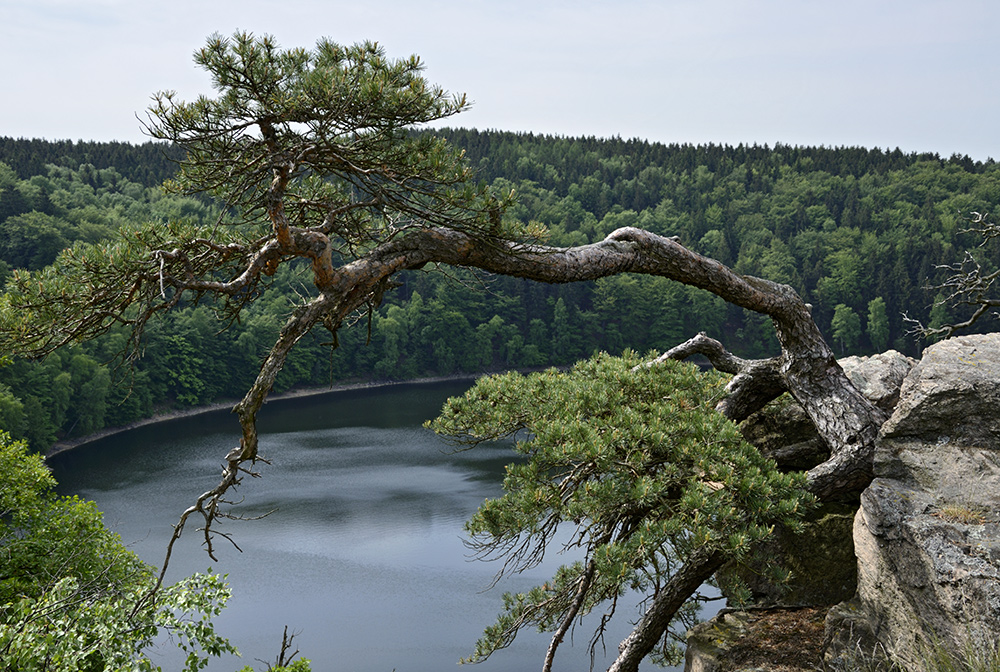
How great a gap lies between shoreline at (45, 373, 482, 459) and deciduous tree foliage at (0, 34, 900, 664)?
2297 centimetres

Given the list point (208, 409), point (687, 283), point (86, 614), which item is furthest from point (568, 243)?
point (86, 614)

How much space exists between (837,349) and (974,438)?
185ft

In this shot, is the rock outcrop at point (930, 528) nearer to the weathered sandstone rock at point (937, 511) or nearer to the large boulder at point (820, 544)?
the weathered sandstone rock at point (937, 511)

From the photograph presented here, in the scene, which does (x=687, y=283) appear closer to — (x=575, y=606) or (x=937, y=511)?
(x=937, y=511)

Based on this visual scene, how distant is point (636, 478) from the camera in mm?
5309

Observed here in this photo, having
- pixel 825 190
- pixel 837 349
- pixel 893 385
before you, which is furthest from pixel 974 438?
pixel 825 190

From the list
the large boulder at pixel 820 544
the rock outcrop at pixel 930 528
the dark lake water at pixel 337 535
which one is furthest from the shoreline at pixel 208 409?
the rock outcrop at pixel 930 528

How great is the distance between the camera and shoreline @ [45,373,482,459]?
115 ft

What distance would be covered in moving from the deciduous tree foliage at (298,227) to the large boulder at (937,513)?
119 cm

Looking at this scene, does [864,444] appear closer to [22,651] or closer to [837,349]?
[22,651]

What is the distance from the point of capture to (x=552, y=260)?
16.9 ft

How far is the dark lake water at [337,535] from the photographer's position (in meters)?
17.0

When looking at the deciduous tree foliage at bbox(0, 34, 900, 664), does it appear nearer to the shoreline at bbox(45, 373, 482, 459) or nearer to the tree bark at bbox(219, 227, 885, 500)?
the tree bark at bbox(219, 227, 885, 500)

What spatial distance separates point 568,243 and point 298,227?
58.9 m
